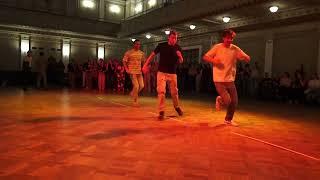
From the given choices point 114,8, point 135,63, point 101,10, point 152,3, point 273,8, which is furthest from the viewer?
point 114,8

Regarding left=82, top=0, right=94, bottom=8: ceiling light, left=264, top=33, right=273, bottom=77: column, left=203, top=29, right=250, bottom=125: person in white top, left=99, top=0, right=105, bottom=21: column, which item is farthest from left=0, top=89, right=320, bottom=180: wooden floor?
left=99, top=0, right=105, bottom=21: column

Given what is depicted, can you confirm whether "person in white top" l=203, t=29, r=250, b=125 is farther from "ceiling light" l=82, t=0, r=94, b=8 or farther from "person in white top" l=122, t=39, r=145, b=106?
"ceiling light" l=82, t=0, r=94, b=8

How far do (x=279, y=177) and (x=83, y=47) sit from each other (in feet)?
87.9

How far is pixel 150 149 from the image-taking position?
4.60 m

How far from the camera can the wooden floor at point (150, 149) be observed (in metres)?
3.59

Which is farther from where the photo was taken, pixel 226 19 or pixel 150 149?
pixel 226 19

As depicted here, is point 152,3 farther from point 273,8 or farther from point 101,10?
point 273,8

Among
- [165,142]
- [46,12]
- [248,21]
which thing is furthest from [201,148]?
[46,12]

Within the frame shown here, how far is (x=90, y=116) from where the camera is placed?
7.57 meters

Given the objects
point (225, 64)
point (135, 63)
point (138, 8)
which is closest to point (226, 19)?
point (135, 63)

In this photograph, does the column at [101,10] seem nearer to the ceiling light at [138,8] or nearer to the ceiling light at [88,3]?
the ceiling light at [88,3]

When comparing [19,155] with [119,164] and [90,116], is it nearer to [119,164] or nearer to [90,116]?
[119,164]

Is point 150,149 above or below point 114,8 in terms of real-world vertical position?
below

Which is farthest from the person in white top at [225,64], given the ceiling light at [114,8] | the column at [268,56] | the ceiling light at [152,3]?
the ceiling light at [114,8]
